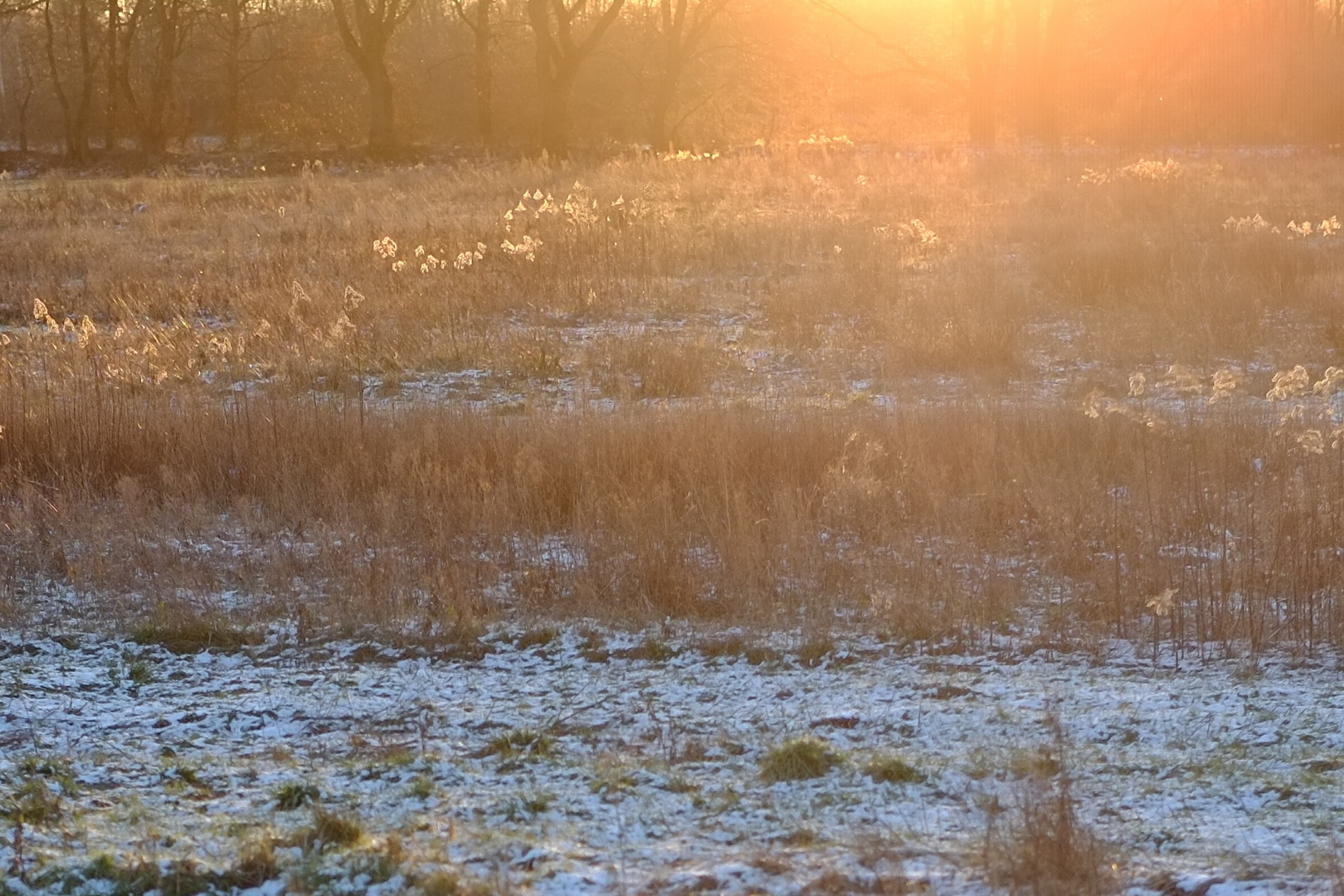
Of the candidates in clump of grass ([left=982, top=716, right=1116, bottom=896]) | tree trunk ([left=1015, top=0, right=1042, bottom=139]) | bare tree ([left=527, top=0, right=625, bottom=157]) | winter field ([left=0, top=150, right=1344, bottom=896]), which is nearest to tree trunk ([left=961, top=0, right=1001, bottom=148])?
tree trunk ([left=1015, top=0, right=1042, bottom=139])

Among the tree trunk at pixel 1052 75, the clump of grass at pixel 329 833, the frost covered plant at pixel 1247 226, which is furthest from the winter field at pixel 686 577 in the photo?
the tree trunk at pixel 1052 75

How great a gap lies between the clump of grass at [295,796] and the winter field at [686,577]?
0.01 meters

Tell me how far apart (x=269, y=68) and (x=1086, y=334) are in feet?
100.0

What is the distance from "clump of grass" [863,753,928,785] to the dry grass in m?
1.42

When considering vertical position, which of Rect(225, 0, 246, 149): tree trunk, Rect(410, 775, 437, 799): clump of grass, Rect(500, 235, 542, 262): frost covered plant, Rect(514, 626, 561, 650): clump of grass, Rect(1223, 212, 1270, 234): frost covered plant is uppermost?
Rect(225, 0, 246, 149): tree trunk

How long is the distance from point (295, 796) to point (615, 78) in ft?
106

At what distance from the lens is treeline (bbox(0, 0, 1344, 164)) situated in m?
27.6

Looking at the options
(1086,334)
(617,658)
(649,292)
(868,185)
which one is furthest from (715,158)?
(617,658)

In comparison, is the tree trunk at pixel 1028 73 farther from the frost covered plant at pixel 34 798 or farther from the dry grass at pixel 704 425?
the frost covered plant at pixel 34 798

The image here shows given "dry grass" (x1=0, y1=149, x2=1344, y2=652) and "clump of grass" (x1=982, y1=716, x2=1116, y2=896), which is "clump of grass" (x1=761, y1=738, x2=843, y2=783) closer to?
"clump of grass" (x1=982, y1=716, x2=1116, y2=896)

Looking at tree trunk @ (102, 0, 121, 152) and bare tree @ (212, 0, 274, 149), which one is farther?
bare tree @ (212, 0, 274, 149)

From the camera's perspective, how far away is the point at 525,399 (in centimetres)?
916

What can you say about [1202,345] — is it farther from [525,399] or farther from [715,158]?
[715,158]

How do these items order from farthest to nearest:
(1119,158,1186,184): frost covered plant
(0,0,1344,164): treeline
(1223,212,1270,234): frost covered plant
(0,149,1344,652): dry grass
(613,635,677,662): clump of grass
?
(0,0,1344,164): treeline, (1119,158,1186,184): frost covered plant, (1223,212,1270,234): frost covered plant, (0,149,1344,652): dry grass, (613,635,677,662): clump of grass
